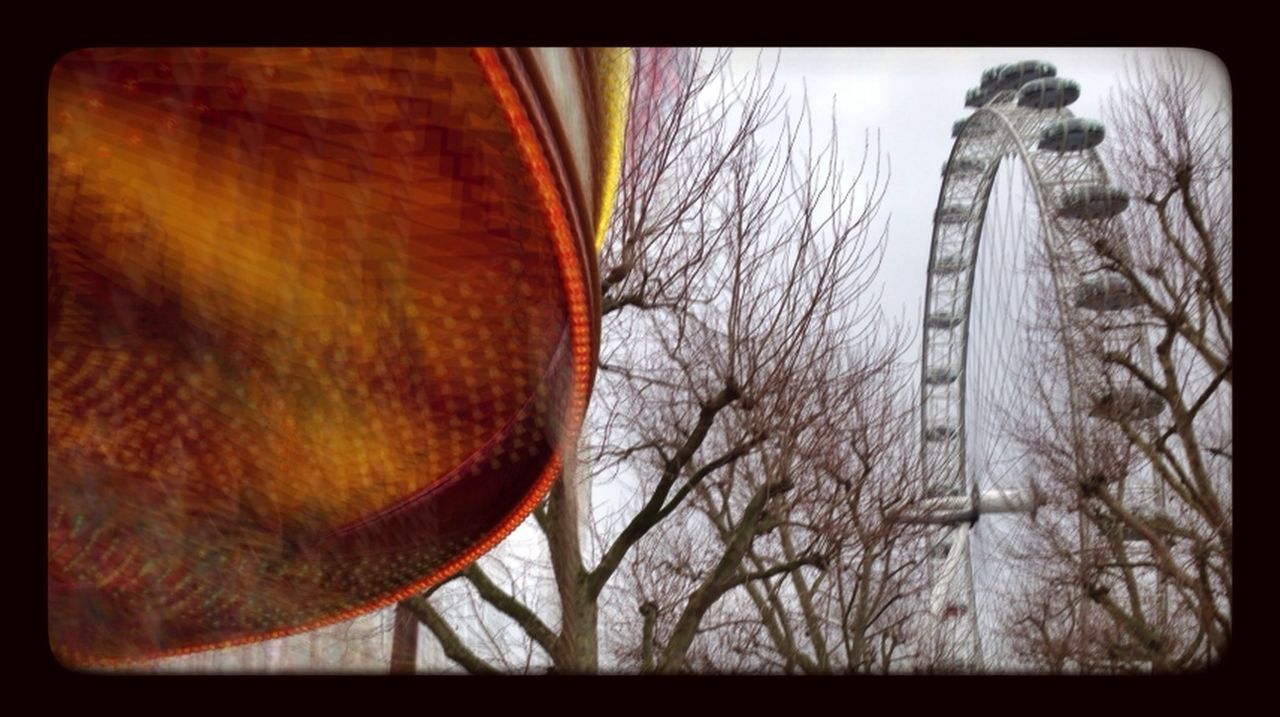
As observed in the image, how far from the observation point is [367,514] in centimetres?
379

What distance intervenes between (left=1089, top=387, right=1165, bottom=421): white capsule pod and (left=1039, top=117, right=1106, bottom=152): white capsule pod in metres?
0.68

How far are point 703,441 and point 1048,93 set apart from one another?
130cm

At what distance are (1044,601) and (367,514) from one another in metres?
1.85

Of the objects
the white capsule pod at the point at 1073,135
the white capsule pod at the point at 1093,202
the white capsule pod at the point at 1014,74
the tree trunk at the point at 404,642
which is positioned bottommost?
the tree trunk at the point at 404,642

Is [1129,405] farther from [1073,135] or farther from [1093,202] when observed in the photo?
[1073,135]

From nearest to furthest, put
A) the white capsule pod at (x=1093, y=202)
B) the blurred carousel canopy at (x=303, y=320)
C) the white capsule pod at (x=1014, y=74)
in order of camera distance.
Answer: the blurred carousel canopy at (x=303, y=320), the white capsule pod at (x=1014, y=74), the white capsule pod at (x=1093, y=202)

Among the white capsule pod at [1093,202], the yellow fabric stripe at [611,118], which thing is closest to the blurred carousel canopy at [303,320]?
the yellow fabric stripe at [611,118]

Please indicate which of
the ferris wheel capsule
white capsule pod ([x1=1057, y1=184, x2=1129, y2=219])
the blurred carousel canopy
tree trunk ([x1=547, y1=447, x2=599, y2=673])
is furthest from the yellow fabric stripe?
white capsule pod ([x1=1057, y1=184, x2=1129, y2=219])

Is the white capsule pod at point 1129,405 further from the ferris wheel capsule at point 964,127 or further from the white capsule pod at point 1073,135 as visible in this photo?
the ferris wheel capsule at point 964,127

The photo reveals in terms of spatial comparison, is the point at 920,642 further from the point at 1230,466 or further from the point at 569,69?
the point at 569,69

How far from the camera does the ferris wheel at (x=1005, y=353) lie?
3766 millimetres

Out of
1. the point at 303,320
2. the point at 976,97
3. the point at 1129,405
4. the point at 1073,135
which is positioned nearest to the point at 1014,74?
the point at 976,97

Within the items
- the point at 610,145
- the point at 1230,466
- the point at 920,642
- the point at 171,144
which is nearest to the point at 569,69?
the point at 610,145

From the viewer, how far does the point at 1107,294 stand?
3943 mm
